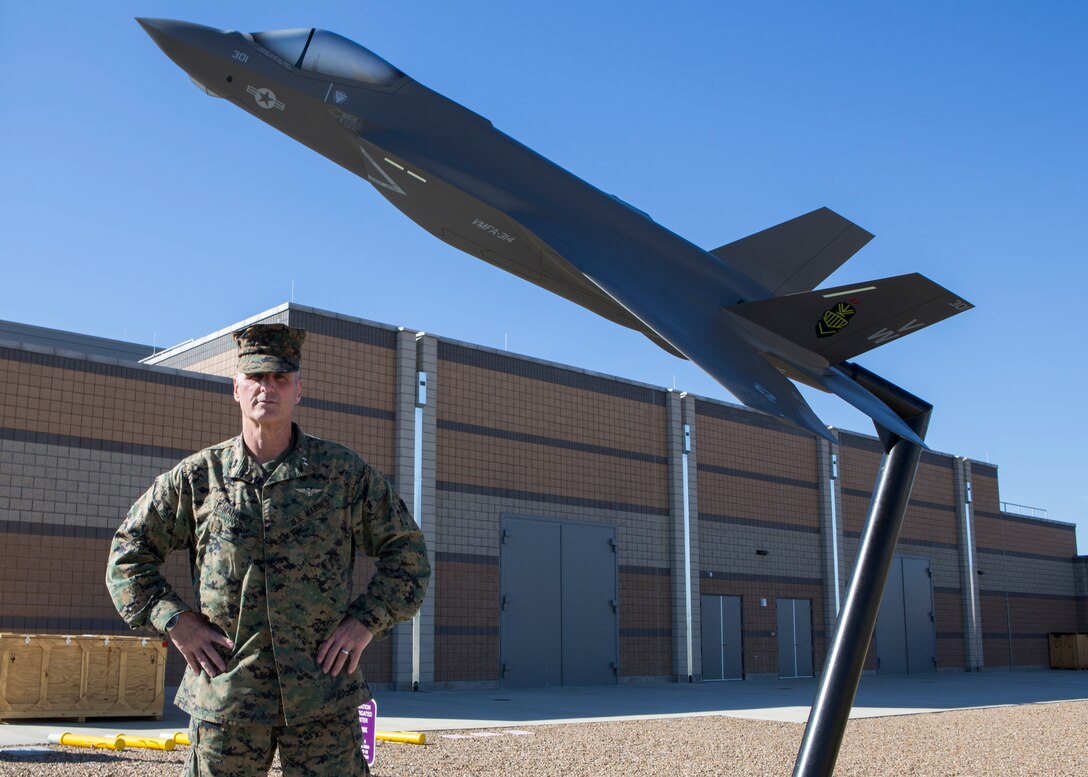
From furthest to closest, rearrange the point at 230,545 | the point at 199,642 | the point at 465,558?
the point at 465,558
the point at 230,545
the point at 199,642

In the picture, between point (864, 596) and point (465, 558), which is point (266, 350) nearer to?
point (864, 596)

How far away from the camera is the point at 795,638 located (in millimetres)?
30078

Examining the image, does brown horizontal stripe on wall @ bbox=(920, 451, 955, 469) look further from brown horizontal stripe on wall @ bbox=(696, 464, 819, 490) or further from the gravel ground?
the gravel ground

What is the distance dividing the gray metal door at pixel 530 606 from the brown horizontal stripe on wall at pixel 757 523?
5.60 meters

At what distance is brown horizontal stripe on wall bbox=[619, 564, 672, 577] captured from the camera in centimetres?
2598

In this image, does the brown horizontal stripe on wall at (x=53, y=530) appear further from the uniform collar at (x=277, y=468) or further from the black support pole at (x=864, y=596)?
the uniform collar at (x=277, y=468)

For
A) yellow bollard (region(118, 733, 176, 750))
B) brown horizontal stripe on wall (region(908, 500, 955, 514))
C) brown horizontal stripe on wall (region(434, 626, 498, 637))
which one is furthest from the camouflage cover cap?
brown horizontal stripe on wall (region(908, 500, 955, 514))

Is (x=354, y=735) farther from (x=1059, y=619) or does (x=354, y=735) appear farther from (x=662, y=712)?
(x=1059, y=619)

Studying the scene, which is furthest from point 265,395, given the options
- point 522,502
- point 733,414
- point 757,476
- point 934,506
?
point 934,506

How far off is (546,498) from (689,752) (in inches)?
514

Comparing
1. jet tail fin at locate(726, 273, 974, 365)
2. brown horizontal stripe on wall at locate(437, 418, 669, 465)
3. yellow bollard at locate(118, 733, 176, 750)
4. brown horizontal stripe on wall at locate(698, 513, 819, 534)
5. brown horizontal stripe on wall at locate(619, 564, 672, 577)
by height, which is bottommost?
yellow bollard at locate(118, 733, 176, 750)

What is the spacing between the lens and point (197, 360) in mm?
22062

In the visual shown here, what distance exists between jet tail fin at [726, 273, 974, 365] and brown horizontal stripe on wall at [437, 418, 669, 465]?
17.2 metres

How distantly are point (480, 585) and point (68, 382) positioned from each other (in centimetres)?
980
